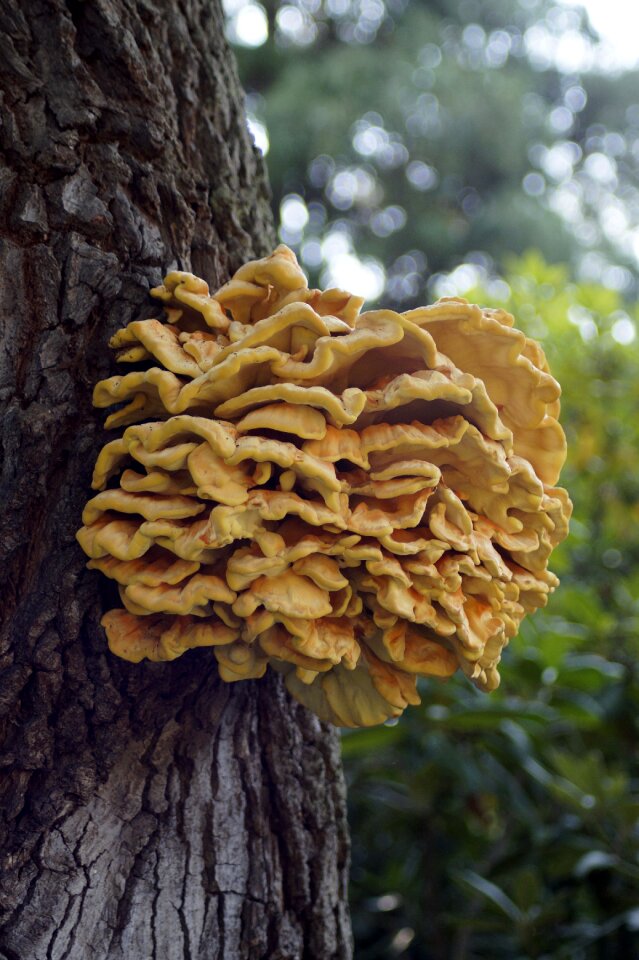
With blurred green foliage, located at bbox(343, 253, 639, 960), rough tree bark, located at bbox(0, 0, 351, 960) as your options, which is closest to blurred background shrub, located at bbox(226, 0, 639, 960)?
blurred green foliage, located at bbox(343, 253, 639, 960)

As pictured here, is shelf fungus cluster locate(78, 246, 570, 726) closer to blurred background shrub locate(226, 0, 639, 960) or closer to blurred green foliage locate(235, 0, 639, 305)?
blurred background shrub locate(226, 0, 639, 960)

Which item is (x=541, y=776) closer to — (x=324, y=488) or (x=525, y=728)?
(x=525, y=728)

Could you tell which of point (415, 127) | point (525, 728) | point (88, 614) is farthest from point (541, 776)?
point (415, 127)

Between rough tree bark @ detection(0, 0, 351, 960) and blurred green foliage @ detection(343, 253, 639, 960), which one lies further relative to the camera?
blurred green foliage @ detection(343, 253, 639, 960)

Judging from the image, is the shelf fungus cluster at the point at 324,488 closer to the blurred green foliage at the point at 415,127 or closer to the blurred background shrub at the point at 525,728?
the blurred background shrub at the point at 525,728

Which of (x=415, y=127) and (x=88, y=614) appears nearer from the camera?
(x=88, y=614)

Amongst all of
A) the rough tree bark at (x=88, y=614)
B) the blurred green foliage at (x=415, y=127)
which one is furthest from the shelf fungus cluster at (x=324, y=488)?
the blurred green foliage at (x=415, y=127)
